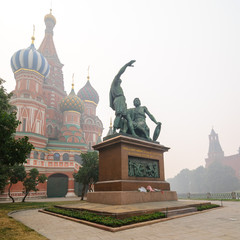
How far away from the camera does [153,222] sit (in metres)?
6.82

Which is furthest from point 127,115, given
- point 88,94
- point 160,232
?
point 88,94

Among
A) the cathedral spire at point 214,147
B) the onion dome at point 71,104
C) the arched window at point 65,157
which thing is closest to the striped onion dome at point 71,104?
the onion dome at point 71,104

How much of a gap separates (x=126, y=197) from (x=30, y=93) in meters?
35.0

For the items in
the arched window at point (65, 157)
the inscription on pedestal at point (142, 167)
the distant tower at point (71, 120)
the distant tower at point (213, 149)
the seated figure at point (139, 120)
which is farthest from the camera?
the distant tower at point (213, 149)

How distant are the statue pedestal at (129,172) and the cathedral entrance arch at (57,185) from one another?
25059 mm

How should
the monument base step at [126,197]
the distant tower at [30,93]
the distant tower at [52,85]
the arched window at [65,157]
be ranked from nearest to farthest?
the monument base step at [126,197]
the distant tower at [30,93]
the arched window at [65,157]
the distant tower at [52,85]

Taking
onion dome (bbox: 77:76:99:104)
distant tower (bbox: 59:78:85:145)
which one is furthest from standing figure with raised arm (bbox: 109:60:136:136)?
onion dome (bbox: 77:76:99:104)

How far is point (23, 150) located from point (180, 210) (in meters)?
6.78

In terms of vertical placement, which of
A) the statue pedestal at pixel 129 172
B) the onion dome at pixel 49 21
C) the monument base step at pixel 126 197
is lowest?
the monument base step at pixel 126 197

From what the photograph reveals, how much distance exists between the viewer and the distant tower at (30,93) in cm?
3581

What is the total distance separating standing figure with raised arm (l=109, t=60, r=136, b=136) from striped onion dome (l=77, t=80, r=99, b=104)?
4549 cm

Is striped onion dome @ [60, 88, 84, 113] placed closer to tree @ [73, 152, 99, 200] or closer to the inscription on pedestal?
tree @ [73, 152, 99, 200]

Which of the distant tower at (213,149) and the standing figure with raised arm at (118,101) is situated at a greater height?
the distant tower at (213,149)

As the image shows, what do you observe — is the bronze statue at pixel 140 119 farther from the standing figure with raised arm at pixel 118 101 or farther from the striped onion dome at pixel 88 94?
the striped onion dome at pixel 88 94
